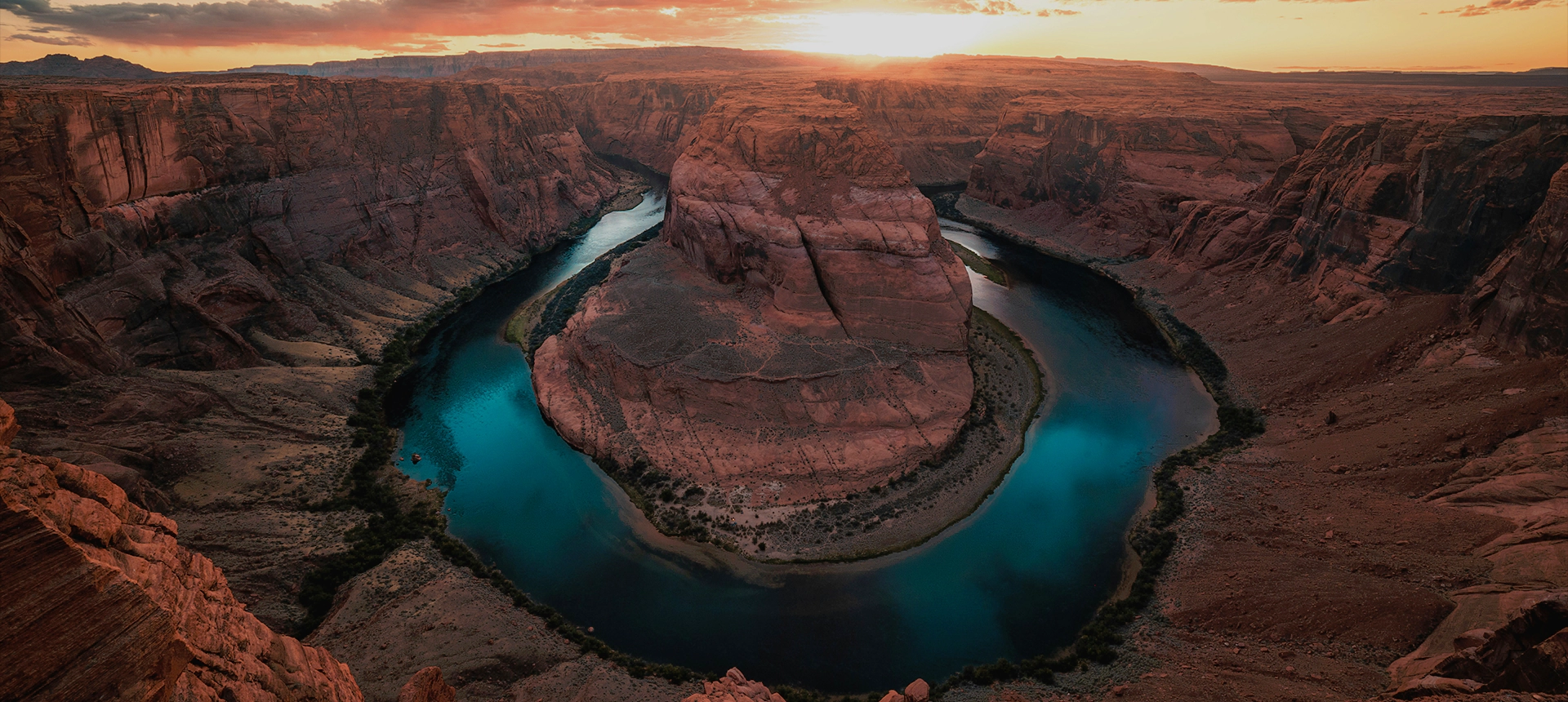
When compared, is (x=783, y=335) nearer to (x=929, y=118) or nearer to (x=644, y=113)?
(x=929, y=118)

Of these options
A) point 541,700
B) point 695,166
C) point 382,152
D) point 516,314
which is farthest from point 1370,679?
point 382,152

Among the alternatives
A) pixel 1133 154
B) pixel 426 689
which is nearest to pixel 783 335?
pixel 426 689

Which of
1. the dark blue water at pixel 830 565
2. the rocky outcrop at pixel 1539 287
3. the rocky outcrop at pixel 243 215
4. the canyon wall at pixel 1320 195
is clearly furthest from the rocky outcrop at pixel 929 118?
the rocky outcrop at pixel 1539 287

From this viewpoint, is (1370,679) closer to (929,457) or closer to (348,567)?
(929,457)

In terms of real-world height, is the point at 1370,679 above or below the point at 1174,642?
above

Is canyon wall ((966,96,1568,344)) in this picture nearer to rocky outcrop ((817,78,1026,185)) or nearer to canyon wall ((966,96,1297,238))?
canyon wall ((966,96,1297,238))

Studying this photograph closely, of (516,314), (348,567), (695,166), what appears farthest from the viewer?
(516,314)
